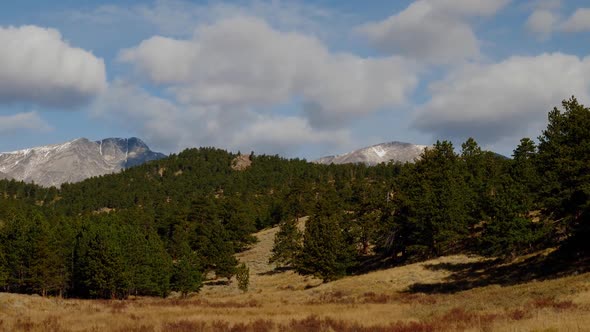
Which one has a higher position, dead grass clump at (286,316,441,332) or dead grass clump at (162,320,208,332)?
dead grass clump at (162,320,208,332)

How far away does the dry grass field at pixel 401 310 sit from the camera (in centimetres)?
2028

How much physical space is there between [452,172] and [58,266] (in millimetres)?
56162

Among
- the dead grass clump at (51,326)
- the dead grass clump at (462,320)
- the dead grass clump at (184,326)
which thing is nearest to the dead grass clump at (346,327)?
the dead grass clump at (462,320)

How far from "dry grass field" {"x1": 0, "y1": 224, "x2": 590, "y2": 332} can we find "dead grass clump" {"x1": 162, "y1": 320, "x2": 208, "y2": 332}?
4 centimetres

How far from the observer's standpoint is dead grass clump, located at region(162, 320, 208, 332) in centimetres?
2128

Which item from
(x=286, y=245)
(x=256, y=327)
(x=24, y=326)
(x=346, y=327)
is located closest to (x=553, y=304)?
(x=346, y=327)

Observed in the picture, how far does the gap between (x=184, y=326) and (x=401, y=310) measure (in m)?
13.3

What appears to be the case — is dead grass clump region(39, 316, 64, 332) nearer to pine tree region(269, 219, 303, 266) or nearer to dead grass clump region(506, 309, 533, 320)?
dead grass clump region(506, 309, 533, 320)

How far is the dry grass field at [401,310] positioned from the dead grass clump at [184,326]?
4 cm

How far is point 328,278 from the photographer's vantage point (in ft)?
210

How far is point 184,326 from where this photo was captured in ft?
74.2

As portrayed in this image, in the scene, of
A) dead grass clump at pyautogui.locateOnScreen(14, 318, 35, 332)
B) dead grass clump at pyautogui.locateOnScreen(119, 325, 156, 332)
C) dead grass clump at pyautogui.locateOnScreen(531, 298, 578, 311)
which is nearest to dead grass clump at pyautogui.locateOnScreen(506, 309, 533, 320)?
dead grass clump at pyautogui.locateOnScreen(531, 298, 578, 311)

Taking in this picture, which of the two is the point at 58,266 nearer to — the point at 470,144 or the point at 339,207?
the point at 339,207

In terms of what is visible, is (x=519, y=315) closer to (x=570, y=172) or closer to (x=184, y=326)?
(x=184, y=326)
